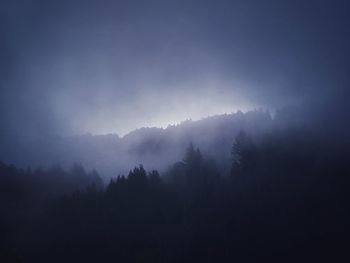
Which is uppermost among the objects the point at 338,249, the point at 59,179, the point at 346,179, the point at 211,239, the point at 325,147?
the point at 59,179

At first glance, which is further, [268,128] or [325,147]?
[268,128]

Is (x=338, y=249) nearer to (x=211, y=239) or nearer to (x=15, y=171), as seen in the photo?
(x=211, y=239)

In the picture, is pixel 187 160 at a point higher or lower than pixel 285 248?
higher

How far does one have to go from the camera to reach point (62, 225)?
3922 inches

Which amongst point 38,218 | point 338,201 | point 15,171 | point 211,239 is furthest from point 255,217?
point 15,171

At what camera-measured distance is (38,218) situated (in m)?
107

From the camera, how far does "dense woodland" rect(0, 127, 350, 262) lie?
251ft

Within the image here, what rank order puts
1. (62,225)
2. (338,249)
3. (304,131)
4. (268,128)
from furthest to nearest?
1. (268,128)
2. (304,131)
3. (62,225)
4. (338,249)

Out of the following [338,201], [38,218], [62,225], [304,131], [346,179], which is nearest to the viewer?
[338,201]

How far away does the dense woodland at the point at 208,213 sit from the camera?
76.4m

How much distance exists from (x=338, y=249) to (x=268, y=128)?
68.0 m

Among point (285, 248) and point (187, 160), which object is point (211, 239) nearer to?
point (285, 248)

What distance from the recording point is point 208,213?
9250 cm

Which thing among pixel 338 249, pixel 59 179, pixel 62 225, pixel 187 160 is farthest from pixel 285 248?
pixel 59 179
